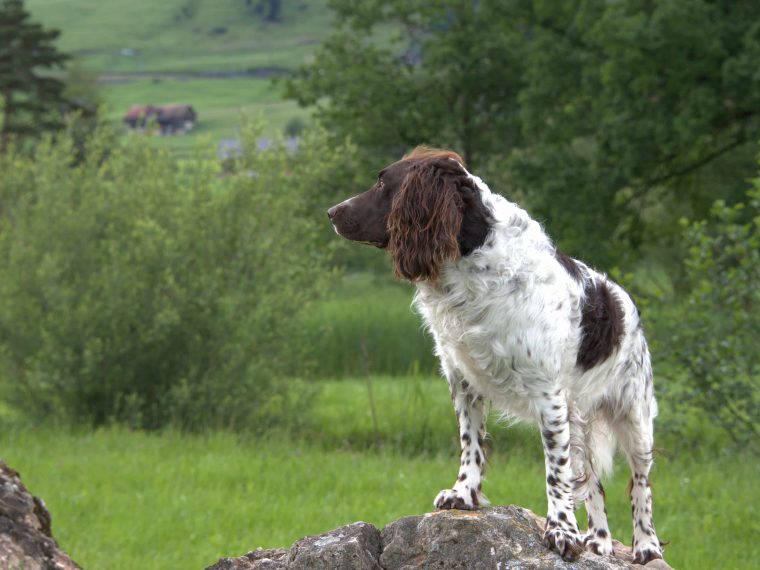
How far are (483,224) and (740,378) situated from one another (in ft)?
27.7

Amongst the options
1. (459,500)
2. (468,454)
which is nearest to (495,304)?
(468,454)

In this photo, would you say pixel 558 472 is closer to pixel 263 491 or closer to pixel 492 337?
pixel 492 337

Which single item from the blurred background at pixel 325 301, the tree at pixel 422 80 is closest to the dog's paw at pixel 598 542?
the blurred background at pixel 325 301

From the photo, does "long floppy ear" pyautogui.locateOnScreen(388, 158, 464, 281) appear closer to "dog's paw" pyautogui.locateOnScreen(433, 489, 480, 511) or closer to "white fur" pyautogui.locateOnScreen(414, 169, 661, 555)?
"white fur" pyautogui.locateOnScreen(414, 169, 661, 555)

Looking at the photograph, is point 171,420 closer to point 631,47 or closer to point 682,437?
point 682,437

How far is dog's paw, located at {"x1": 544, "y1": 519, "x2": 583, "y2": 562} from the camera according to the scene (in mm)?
4551

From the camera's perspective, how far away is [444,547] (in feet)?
15.1

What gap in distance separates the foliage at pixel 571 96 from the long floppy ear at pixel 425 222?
14594 millimetres

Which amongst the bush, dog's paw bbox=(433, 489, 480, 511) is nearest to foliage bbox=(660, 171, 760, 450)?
the bush

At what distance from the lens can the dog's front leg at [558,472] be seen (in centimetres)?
458

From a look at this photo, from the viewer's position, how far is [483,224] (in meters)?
4.56

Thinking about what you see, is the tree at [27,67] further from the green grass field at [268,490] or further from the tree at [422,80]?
the green grass field at [268,490]

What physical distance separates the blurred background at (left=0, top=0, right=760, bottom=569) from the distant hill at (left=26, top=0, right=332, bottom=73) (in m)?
126

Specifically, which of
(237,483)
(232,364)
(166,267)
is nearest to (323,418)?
(232,364)
